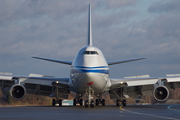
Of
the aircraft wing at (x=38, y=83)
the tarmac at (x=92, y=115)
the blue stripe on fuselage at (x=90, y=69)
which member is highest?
the blue stripe on fuselage at (x=90, y=69)

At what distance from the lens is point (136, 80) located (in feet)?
90.9

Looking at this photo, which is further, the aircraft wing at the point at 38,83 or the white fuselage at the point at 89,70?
the aircraft wing at the point at 38,83

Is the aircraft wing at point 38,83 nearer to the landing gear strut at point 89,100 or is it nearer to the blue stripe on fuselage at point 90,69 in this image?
the landing gear strut at point 89,100

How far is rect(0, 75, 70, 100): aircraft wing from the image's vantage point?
27.8 meters

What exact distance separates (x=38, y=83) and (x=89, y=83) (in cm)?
792

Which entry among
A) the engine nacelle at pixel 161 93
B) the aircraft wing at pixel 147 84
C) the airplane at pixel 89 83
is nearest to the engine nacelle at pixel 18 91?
the airplane at pixel 89 83

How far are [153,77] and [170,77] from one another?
1558 mm

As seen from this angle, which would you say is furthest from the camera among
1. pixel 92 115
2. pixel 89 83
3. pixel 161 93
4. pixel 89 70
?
pixel 161 93

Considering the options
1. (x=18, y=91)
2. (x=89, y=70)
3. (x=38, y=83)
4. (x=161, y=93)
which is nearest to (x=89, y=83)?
(x=89, y=70)

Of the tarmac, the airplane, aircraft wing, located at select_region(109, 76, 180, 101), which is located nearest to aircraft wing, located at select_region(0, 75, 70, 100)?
the airplane

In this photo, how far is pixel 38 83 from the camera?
28609 mm

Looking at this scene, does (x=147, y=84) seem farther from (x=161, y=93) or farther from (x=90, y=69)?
(x=90, y=69)

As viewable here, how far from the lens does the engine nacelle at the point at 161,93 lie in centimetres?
2775

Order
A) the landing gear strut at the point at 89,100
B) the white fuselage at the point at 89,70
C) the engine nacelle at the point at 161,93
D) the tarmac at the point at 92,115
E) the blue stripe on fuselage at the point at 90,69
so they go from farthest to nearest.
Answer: the engine nacelle at the point at 161,93 → the landing gear strut at the point at 89,100 → the white fuselage at the point at 89,70 → the blue stripe on fuselage at the point at 90,69 → the tarmac at the point at 92,115
